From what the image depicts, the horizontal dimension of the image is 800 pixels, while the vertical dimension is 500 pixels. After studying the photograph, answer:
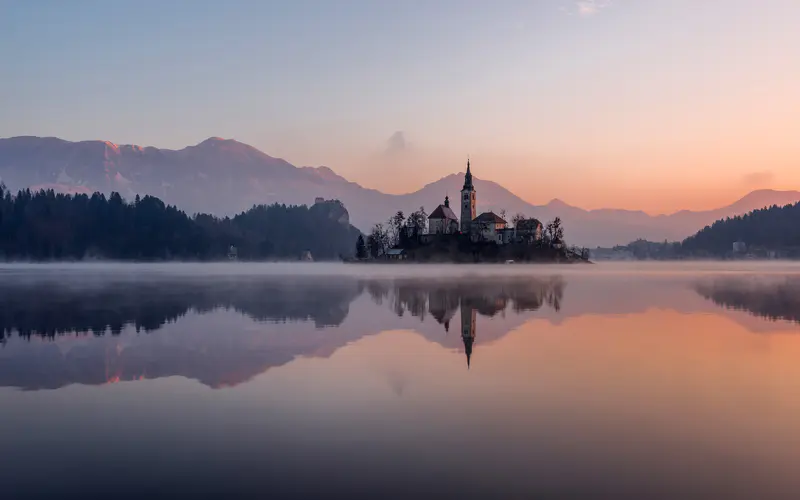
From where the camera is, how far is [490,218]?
7628 inches

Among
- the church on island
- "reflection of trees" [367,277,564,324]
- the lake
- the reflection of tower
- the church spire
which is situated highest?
the church spire

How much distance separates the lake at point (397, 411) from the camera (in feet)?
32.7

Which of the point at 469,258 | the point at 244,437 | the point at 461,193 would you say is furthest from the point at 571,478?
the point at 461,193

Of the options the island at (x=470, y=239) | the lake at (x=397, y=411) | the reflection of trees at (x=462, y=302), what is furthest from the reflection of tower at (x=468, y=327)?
the island at (x=470, y=239)

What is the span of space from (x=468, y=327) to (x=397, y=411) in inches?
652

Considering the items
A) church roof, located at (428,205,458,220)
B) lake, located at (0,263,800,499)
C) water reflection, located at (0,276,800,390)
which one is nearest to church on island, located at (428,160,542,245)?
church roof, located at (428,205,458,220)

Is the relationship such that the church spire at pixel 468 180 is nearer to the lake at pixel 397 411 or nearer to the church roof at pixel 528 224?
the church roof at pixel 528 224

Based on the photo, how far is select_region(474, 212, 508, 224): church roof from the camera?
193 meters

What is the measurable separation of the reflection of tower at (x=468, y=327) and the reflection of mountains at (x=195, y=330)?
108 millimetres

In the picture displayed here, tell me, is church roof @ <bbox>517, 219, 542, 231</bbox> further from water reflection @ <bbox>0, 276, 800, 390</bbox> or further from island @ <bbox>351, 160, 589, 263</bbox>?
water reflection @ <bbox>0, 276, 800, 390</bbox>

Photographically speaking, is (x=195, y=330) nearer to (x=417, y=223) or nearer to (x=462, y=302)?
(x=462, y=302)

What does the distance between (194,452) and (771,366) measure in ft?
61.8

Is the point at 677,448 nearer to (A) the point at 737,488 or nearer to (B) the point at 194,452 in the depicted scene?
(A) the point at 737,488

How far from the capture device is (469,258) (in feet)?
613
